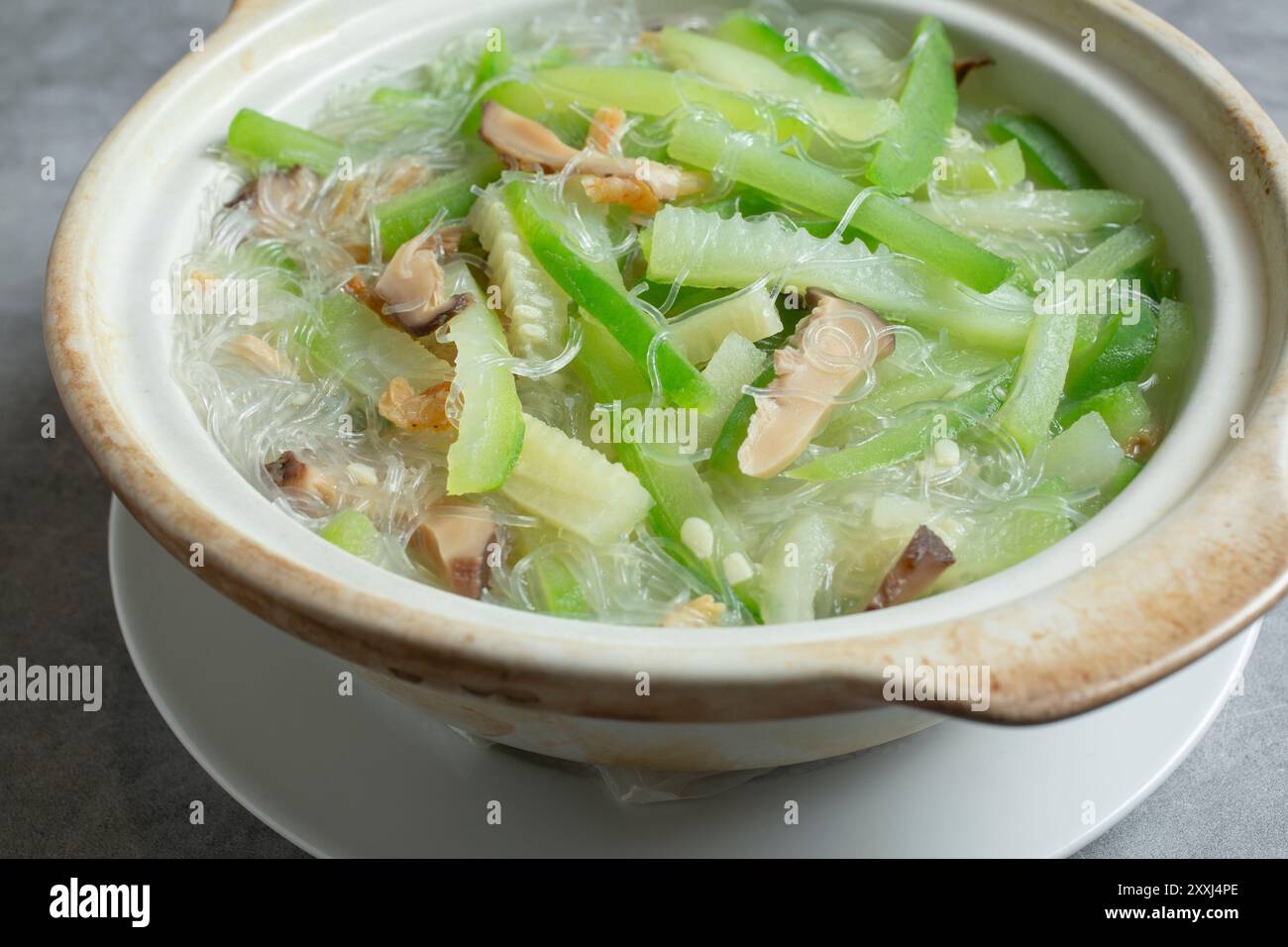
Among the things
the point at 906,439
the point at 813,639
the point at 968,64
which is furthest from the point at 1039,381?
the point at 968,64

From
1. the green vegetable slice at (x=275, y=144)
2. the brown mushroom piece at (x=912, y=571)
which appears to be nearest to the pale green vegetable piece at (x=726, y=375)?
the brown mushroom piece at (x=912, y=571)

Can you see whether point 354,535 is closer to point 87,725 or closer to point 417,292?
point 417,292

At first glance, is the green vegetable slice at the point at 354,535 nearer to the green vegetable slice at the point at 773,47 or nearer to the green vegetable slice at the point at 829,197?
the green vegetable slice at the point at 829,197

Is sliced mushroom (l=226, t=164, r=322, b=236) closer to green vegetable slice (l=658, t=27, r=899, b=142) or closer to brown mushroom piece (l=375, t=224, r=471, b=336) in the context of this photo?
brown mushroom piece (l=375, t=224, r=471, b=336)

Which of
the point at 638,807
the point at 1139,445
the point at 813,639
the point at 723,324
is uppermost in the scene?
the point at 723,324

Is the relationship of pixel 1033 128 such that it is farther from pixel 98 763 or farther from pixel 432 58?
pixel 98 763

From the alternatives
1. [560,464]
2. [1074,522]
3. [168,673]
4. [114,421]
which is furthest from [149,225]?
[1074,522]
